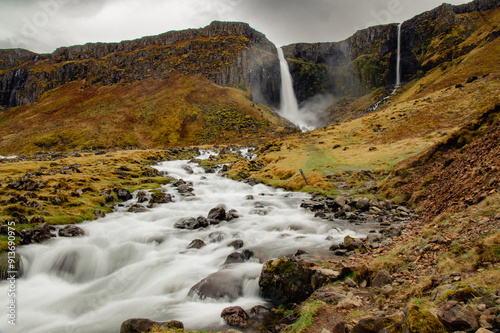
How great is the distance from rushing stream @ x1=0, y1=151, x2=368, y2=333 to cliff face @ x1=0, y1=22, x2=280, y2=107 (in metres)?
130

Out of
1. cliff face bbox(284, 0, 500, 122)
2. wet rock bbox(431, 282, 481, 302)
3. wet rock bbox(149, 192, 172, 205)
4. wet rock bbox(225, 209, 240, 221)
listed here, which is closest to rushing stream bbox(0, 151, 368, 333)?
wet rock bbox(225, 209, 240, 221)

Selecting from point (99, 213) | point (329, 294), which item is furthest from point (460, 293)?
point (99, 213)

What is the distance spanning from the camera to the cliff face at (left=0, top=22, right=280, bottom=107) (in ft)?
468

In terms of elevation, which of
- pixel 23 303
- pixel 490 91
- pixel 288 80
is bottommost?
pixel 23 303

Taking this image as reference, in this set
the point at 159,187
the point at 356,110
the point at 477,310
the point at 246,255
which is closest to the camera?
the point at 477,310

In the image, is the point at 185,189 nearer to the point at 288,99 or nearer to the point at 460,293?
the point at 460,293

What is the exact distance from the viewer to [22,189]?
2017 centimetres

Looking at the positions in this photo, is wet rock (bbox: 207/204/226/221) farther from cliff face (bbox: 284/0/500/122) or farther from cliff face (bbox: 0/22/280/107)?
cliff face (bbox: 0/22/280/107)

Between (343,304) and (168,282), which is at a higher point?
(343,304)

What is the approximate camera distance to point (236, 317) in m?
8.07

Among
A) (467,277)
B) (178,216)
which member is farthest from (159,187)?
(467,277)

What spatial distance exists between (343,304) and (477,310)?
133 inches

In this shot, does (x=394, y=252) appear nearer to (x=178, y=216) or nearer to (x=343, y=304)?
(x=343, y=304)

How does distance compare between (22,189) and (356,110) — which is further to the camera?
(356,110)
